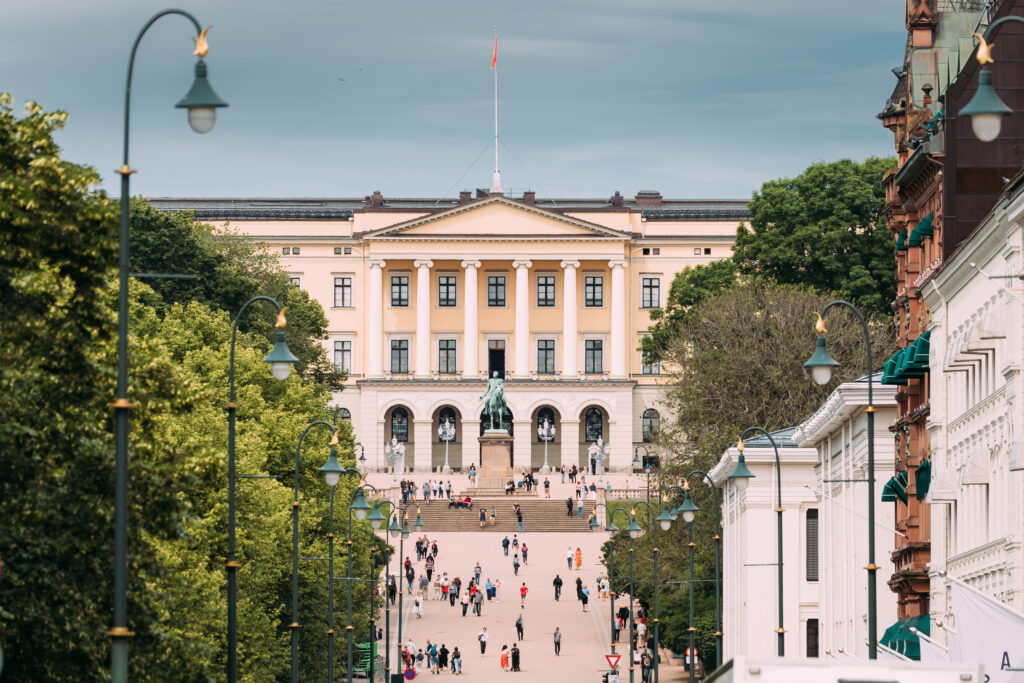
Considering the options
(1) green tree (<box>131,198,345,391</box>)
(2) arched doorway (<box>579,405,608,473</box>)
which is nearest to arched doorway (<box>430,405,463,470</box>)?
(2) arched doorway (<box>579,405,608,473</box>)

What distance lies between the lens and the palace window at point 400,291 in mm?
149375

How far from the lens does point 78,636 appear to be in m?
30.1

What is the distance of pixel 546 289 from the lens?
151 meters

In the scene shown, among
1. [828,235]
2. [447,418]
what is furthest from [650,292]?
[828,235]

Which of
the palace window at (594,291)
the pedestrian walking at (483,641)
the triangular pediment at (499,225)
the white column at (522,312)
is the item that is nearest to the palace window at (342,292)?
the triangular pediment at (499,225)

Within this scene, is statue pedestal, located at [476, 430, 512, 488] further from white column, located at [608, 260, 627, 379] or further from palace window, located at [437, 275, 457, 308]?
palace window, located at [437, 275, 457, 308]

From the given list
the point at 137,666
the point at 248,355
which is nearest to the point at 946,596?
the point at 137,666

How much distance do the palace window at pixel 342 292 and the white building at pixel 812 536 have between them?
7419 cm

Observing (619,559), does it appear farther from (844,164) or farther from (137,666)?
(137,666)

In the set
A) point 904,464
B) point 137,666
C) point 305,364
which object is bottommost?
point 137,666

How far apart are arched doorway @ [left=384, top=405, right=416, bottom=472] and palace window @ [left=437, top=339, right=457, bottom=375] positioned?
3621mm

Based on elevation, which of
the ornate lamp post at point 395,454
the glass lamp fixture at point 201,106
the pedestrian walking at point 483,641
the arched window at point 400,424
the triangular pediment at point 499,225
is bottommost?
the pedestrian walking at point 483,641

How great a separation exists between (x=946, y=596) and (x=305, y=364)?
58.9 metres

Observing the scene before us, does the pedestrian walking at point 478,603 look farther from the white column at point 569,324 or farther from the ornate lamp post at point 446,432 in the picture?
the white column at point 569,324
